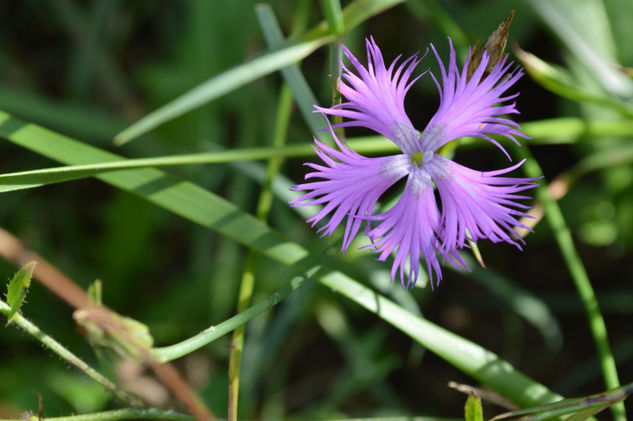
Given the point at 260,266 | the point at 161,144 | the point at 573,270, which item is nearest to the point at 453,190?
the point at 573,270

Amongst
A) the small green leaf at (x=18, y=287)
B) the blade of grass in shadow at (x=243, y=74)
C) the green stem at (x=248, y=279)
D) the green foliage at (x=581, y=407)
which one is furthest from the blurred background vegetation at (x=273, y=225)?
the small green leaf at (x=18, y=287)

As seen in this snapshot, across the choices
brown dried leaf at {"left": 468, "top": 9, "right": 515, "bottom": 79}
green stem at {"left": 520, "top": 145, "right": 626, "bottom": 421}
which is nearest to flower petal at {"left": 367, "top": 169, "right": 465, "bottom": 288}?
brown dried leaf at {"left": 468, "top": 9, "right": 515, "bottom": 79}

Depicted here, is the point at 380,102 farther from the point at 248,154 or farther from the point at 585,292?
the point at 585,292

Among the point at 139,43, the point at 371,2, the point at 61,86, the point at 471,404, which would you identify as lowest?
the point at 471,404

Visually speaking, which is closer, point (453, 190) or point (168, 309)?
point (453, 190)

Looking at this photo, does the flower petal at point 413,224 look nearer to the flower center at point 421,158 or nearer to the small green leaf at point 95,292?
the flower center at point 421,158

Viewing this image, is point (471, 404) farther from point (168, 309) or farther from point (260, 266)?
point (168, 309)

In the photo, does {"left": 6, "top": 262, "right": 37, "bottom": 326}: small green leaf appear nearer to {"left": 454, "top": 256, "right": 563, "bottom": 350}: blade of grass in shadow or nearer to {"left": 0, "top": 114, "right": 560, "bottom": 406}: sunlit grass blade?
{"left": 0, "top": 114, "right": 560, "bottom": 406}: sunlit grass blade

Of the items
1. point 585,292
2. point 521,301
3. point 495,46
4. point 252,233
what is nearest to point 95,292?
point 252,233
